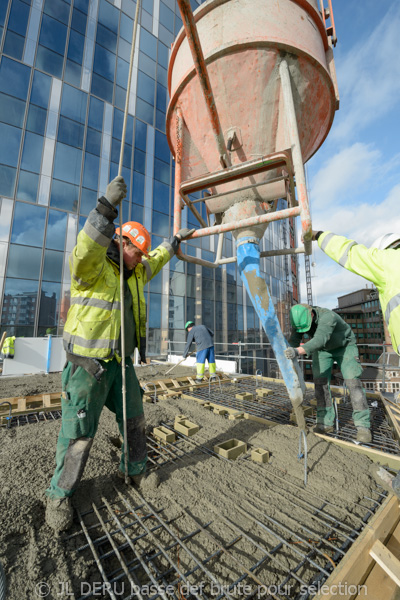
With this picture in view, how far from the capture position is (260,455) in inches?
103

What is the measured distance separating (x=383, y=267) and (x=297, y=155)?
135 cm

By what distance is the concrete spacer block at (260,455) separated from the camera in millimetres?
2625

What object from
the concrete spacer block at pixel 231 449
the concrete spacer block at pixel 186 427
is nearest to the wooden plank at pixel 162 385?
the concrete spacer block at pixel 186 427

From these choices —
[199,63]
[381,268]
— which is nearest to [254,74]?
[199,63]

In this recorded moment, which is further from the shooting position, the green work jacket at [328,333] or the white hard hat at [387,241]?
the green work jacket at [328,333]

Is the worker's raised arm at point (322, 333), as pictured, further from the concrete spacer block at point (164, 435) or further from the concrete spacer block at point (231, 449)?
the concrete spacer block at point (164, 435)

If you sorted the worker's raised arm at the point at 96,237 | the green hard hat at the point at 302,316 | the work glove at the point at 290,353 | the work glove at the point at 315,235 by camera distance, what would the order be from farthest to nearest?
1. the green hard hat at the point at 302,316
2. the work glove at the point at 290,353
3. the work glove at the point at 315,235
4. the worker's raised arm at the point at 96,237

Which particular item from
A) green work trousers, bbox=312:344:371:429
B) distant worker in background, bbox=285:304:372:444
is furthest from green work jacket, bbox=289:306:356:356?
green work trousers, bbox=312:344:371:429

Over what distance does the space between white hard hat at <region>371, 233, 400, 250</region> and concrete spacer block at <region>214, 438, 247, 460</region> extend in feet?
7.24

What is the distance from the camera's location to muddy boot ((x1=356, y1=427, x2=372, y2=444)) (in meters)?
3.22

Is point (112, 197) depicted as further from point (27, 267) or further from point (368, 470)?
point (27, 267)

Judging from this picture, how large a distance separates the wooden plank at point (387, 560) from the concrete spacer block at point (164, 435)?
1950mm

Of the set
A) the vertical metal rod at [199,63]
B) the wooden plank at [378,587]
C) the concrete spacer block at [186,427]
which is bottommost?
the wooden plank at [378,587]

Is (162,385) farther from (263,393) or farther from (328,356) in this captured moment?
(328,356)
